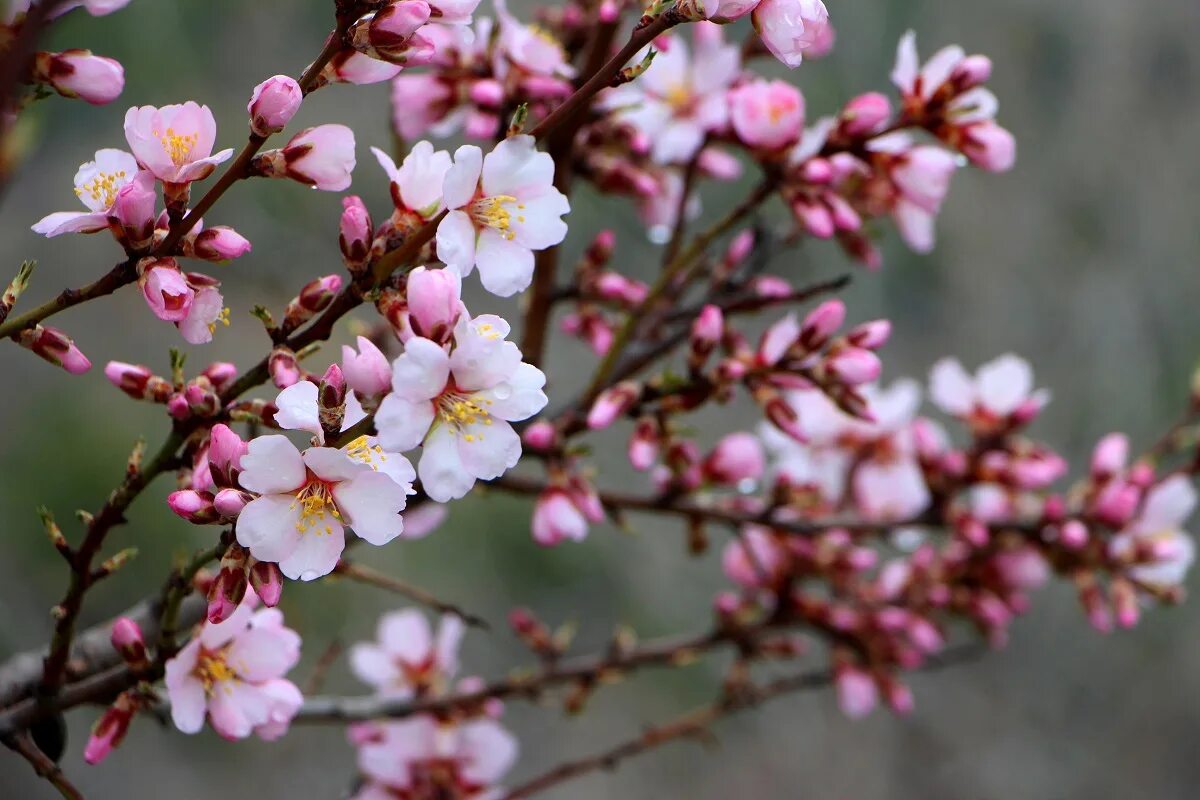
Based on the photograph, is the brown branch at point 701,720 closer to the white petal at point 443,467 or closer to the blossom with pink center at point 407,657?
the blossom with pink center at point 407,657

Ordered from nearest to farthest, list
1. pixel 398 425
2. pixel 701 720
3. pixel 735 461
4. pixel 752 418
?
pixel 398 425
pixel 735 461
pixel 701 720
pixel 752 418

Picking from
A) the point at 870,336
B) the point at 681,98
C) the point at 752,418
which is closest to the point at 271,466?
the point at 870,336

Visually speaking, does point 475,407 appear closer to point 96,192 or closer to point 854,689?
point 96,192

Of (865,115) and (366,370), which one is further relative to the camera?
(865,115)

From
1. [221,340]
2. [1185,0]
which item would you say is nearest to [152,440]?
[221,340]

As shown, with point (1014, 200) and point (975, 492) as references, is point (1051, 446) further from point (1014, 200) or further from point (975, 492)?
point (975, 492)

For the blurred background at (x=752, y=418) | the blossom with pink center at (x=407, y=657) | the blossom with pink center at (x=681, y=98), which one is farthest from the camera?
Result: the blurred background at (x=752, y=418)

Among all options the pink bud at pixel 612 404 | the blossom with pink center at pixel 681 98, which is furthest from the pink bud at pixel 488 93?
the pink bud at pixel 612 404
